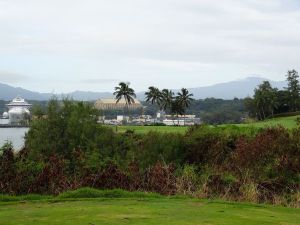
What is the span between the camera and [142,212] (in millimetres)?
8609

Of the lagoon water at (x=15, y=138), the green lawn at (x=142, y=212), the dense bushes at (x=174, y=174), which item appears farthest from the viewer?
the lagoon water at (x=15, y=138)

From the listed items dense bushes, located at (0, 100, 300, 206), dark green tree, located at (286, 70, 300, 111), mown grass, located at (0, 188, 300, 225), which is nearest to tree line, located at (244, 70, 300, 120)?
dark green tree, located at (286, 70, 300, 111)

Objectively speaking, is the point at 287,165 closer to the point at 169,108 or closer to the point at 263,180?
the point at 263,180

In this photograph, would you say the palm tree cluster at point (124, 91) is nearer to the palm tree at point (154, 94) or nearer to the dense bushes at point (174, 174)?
the palm tree at point (154, 94)

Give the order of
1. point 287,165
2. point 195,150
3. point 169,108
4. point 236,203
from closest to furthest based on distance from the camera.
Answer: point 236,203 → point 287,165 → point 195,150 → point 169,108

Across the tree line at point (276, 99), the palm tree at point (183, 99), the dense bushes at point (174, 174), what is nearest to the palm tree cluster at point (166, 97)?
the palm tree at point (183, 99)

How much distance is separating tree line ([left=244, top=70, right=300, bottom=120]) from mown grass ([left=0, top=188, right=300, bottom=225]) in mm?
90384

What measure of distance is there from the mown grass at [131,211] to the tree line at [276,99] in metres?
90.4

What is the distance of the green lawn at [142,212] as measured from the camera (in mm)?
7676

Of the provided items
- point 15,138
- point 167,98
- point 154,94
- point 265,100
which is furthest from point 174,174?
point 154,94

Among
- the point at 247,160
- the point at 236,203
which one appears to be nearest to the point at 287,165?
the point at 247,160

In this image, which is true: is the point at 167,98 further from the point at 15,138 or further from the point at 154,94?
the point at 15,138

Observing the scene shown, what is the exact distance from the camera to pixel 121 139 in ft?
132

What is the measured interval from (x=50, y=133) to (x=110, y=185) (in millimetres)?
27324
